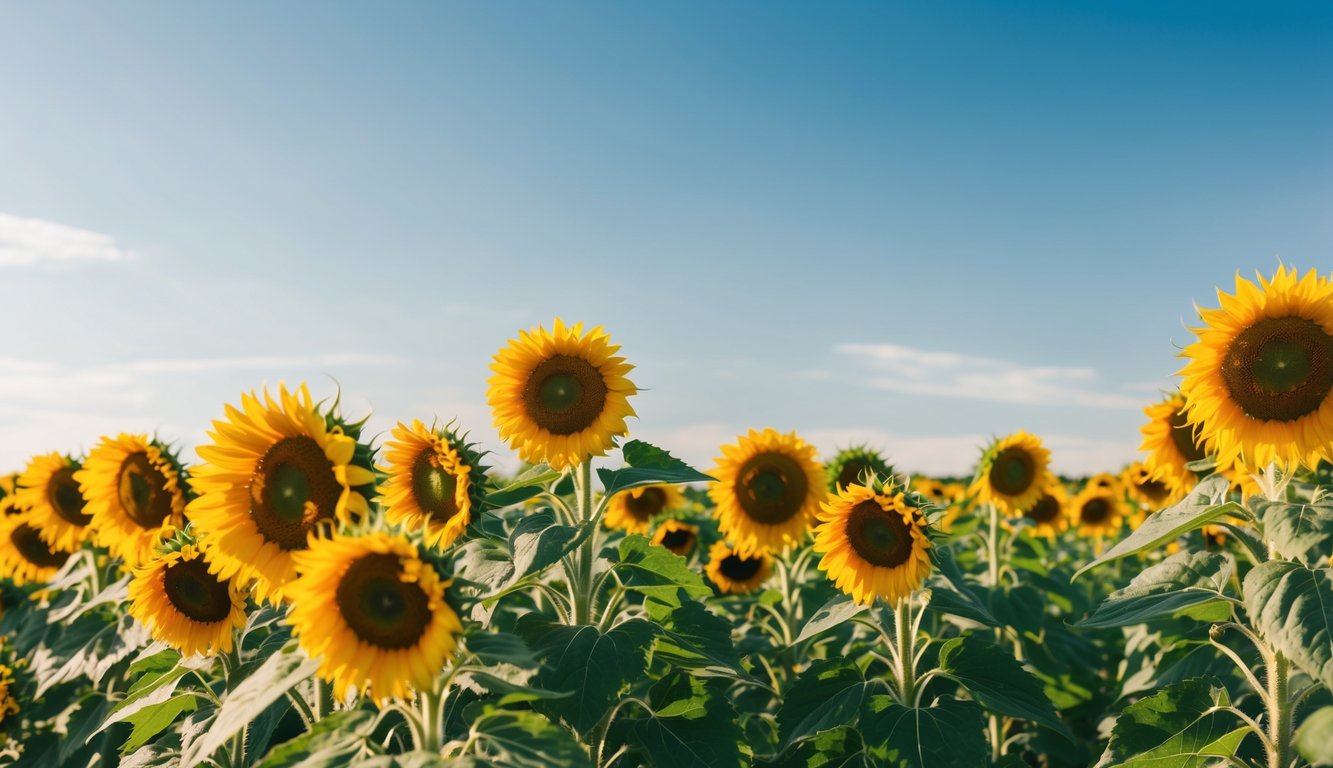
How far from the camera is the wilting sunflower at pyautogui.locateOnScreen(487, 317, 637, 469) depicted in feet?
14.8

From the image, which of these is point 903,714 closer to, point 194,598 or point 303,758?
point 303,758

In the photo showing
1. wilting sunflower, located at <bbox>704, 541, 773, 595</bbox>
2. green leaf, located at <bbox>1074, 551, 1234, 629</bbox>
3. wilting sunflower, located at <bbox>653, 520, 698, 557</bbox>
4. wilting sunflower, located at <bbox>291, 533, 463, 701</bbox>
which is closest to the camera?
wilting sunflower, located at <bbox>291, 533, 463, 701</bbox>

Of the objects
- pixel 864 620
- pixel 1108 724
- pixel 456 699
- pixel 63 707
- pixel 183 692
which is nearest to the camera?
pixel 456 699

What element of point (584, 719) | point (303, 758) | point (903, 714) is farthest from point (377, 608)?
point (903, 714)

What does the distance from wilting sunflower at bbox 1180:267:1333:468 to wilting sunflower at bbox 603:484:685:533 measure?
18.0 ft

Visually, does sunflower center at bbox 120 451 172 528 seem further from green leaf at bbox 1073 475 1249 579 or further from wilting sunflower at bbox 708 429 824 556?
green leaf at bbox 1073 475 1249 579

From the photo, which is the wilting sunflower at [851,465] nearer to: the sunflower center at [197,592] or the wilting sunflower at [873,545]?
the wilting sunflower at [873,545]

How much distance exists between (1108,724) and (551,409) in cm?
447

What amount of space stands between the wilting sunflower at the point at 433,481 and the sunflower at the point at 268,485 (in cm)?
53

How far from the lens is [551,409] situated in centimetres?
455

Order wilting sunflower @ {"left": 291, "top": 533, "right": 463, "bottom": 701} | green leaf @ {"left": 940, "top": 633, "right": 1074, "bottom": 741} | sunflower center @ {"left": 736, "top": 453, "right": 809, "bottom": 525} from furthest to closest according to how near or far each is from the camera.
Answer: sunflower center @ {"left": 736, "top": 453, "right": 809, "bottom": 525}
green leaf @ {"left": 940, "top": 633, "right": 1074, "bottom": 741}
wilting sunflower @ {"left": 291, "top": 533, "right": 463, "bottom": 701}

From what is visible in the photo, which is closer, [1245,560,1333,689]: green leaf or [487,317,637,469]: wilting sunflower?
[1245,560,1333,689]: green leaf

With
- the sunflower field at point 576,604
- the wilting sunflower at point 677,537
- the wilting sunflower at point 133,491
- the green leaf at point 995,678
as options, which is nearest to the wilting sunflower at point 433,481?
the sunflower field at point 576,604

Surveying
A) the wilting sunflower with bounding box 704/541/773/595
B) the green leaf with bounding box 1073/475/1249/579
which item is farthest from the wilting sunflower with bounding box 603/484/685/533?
the green leaf with bounding box 1073/475/1249/579
